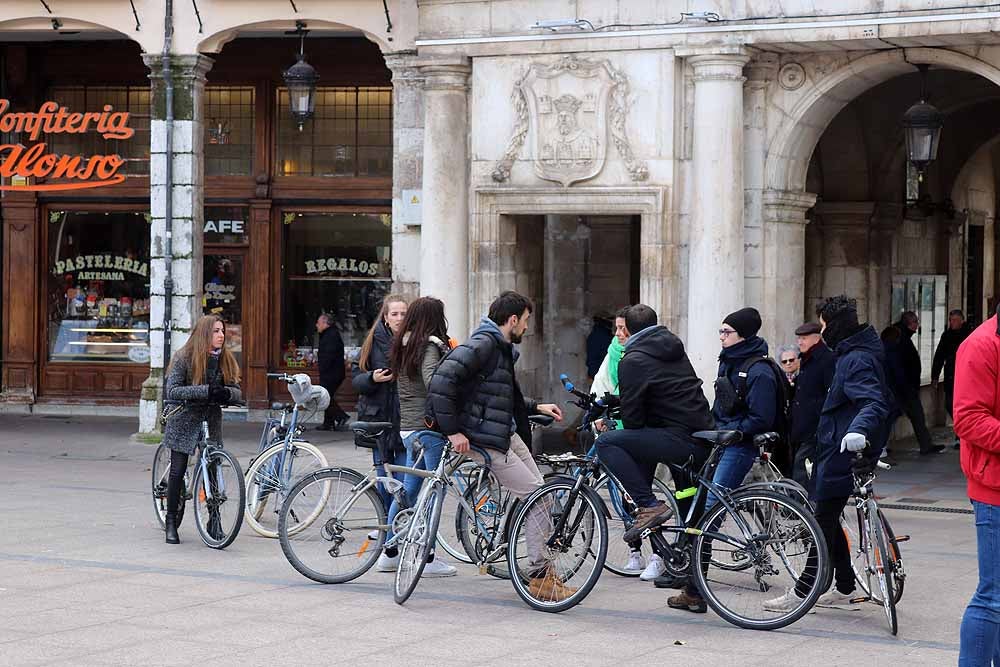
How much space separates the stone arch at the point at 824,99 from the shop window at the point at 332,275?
6.59 m

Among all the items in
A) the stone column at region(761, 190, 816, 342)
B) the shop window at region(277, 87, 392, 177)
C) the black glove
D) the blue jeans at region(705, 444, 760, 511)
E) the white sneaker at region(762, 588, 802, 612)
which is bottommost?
the white sneaker at region(762, 588, 802, 612)

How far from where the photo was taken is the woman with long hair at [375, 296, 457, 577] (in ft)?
32.6

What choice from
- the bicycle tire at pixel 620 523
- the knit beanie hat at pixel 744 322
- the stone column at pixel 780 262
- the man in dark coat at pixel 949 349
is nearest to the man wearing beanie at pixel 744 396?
the knit beanie hat at pixel 744 322

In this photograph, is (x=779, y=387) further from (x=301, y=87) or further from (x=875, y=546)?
(x=301, y=87)

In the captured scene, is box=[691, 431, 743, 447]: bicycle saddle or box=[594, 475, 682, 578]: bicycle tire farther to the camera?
box=[594, 475, 682, 578]: bicycle tire

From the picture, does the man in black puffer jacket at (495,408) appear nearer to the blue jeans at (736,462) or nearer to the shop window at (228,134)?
the blue jeans at (736,462)

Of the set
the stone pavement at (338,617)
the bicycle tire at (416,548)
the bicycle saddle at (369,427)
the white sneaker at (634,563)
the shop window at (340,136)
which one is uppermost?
the shop window at (340,136)

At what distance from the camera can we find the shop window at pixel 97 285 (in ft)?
71.0

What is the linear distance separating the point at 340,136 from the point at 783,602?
43.7 feet

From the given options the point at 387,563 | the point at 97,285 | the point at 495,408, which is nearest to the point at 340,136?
the point at 97,285

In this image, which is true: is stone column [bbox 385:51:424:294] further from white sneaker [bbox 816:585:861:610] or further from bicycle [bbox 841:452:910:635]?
bicycle [bbox 841:452:910:635]

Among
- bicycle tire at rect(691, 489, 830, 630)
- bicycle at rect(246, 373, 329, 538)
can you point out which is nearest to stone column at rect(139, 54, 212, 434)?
bicycle at rect(246, 373, 329, 538)

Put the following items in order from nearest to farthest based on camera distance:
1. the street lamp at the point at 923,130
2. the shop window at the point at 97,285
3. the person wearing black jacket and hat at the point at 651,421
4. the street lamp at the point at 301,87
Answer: the person wearing black jacket and hat at the point at 651,421 < the street lamp at the point at 923,130 < the street lamp at the point at 301,87 < the shop window at the point at 97,285

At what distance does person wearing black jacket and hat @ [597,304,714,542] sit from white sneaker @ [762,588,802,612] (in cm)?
76
